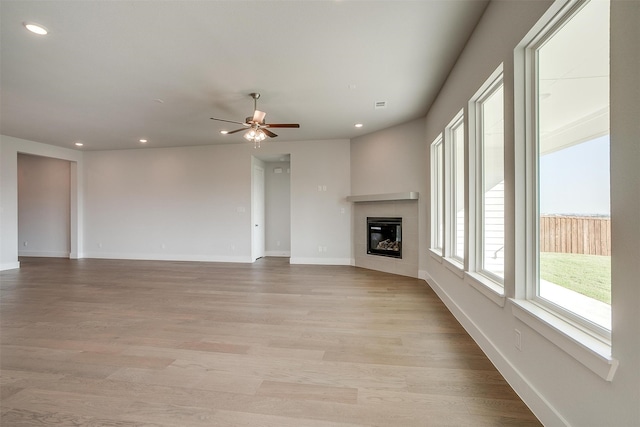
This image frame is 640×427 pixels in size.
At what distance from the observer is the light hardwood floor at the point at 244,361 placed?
66.6 inches

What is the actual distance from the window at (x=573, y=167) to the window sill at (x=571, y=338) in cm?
6

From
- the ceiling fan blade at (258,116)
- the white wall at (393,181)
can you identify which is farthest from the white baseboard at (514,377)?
the ceiling fan blade at (258,116)

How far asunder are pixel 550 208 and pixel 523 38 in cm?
113

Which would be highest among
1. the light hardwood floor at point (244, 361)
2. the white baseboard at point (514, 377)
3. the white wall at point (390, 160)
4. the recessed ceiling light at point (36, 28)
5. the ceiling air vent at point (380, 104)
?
the ceiling air vent at point (380, 104)

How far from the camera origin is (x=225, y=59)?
309cm

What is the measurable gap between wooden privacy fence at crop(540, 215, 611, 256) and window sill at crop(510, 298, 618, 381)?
0.40 metres

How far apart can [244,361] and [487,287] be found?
2.09m

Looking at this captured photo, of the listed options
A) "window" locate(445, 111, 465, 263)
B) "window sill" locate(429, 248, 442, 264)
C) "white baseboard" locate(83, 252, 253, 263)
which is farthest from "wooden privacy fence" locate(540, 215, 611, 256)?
"white baseboard" locate(83, 252, 253, 263)

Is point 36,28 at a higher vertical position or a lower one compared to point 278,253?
higher

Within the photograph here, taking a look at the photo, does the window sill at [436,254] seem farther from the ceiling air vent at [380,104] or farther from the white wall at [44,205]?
the white wall at [44,205]

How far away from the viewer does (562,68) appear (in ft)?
5.65

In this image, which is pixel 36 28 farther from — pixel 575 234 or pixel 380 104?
pixel 575 234

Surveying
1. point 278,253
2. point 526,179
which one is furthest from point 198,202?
point 526,179

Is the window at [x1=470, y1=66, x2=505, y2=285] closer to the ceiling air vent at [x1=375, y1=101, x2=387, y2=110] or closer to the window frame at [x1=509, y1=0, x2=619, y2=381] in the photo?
the window frame at [x1=509, y1=0, x2=619, y2=381]
